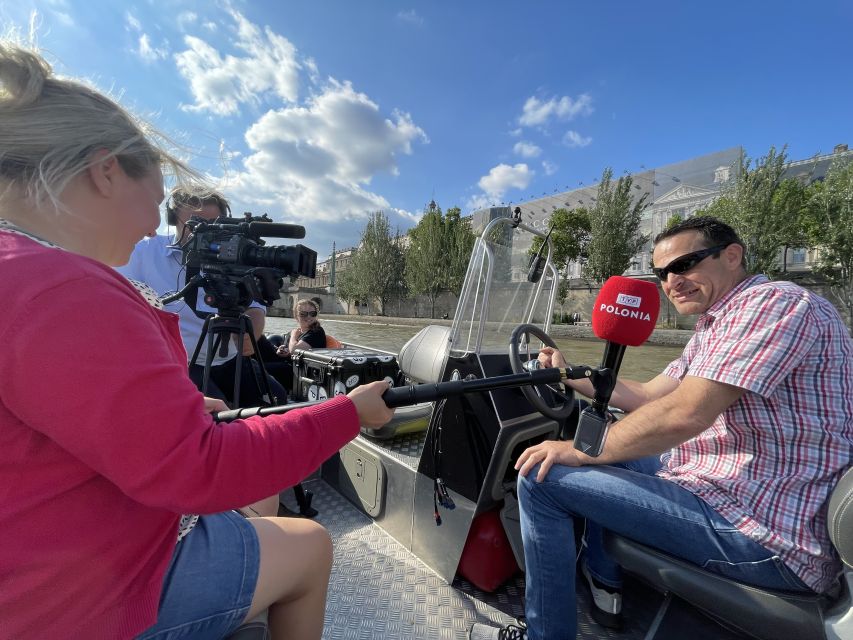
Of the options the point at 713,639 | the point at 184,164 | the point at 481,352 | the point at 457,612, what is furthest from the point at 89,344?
the point at 713,639

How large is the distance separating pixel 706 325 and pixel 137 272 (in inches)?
117

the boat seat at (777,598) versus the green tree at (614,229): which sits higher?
the green tree at (614,229)

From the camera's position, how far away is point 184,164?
0.99m

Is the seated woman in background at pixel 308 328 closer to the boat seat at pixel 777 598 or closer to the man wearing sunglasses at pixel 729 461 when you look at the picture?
the man wearing sunglasses at pixel 729 461

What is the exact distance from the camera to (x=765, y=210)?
1886 centimetres

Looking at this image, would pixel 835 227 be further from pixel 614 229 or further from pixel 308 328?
pixel 308 328

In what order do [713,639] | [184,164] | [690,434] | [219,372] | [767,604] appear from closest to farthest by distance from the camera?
1. [184,164]
2. [767,604]
3. [690,434]
4. [713,639]
5. [219,372]

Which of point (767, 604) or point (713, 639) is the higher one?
point (767, 604)

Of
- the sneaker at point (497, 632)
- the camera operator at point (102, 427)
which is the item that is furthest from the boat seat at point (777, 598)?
the camera operator at point (102, 427)

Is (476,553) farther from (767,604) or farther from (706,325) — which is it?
(706,325)

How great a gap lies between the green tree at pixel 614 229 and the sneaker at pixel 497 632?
2734 cm

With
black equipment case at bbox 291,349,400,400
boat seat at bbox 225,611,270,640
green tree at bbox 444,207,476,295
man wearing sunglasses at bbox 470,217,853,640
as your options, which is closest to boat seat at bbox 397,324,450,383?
black equipment case at bbox 291,349,400,400

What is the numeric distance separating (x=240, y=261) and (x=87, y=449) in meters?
1.43

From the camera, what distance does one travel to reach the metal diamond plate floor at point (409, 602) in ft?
5.66
